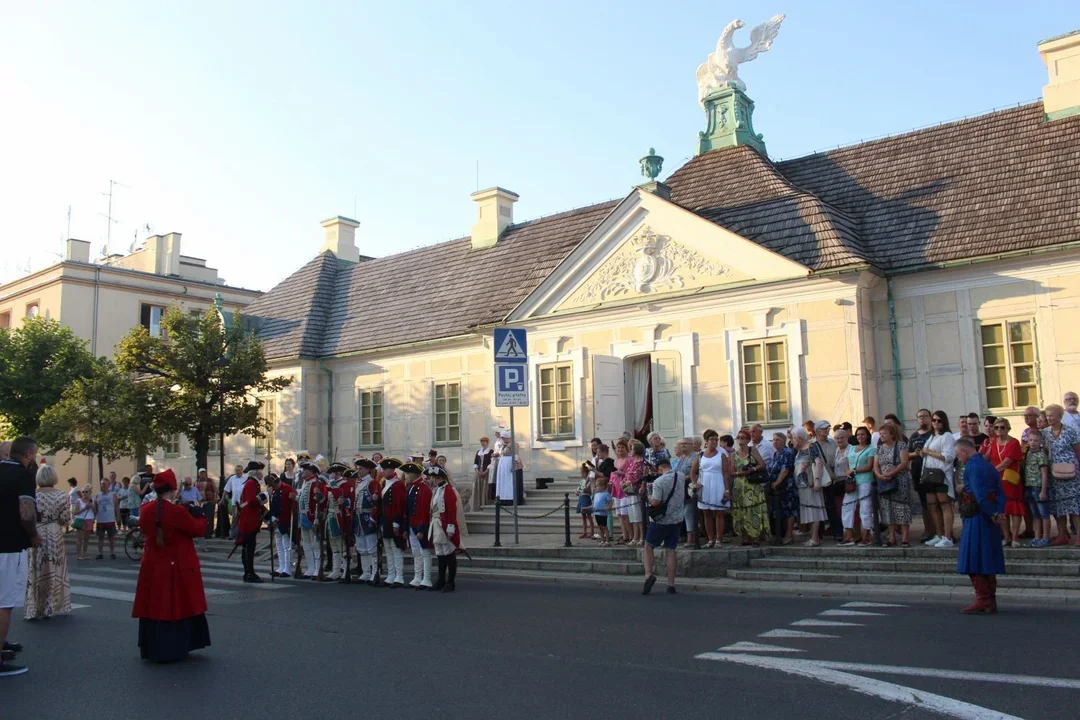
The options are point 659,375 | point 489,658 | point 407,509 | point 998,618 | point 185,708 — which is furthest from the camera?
point 659,375

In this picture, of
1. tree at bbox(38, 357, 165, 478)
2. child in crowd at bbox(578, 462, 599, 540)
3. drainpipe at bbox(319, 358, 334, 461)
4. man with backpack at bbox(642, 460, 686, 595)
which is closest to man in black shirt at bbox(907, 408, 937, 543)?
man with backpack at bbox(642, 460, 686, 595)

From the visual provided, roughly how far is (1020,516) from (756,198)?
413 inches

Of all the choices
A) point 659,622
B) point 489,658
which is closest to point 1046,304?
point 659,622

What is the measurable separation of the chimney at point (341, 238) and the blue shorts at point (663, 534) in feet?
76.3

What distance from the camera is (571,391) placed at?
2159 centimetres

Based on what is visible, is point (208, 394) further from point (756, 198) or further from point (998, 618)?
point (998, 618)

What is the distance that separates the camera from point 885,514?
1255cm

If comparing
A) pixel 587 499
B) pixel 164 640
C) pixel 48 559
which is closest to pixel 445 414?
pixel 587 499

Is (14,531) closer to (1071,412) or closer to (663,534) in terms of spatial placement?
(663,534)

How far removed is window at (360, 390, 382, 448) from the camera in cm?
2697

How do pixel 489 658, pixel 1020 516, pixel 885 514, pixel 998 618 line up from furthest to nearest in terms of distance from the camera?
pixel 885 514
pixel 1020 516
pixel 998 618
pixel 489 658

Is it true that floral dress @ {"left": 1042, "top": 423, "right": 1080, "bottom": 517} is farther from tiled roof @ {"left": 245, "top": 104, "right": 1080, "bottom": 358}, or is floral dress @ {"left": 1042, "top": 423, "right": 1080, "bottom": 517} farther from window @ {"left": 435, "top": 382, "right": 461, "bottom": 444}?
window @ {"left": 435, "top": 382, "right": 461, "bottom": 444}

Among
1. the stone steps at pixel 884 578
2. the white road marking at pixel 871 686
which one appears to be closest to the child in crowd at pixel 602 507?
the stone steps at pixel 884 578

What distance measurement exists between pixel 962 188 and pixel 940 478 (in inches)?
357
